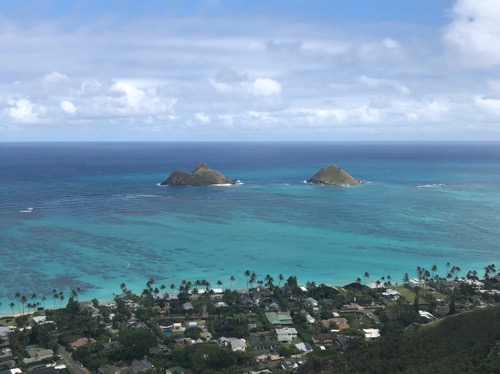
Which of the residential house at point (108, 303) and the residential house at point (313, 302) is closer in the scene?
the residential house at point (108, 303)

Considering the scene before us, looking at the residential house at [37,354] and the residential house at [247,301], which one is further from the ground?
the residential house at [247,301]

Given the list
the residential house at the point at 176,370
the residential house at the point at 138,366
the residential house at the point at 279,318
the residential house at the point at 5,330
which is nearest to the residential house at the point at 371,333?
the residential house at the point at 279,318

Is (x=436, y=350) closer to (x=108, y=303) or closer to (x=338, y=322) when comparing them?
(x=338, y=322)

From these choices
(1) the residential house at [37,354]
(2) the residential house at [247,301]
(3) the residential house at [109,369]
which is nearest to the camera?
(3) the residential house at [109,369]

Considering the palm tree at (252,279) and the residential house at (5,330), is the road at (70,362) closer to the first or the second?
the residential house at (5,330)

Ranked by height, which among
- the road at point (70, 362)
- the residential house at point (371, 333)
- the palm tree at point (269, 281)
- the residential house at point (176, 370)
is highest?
the palm tree at point (269, 281)

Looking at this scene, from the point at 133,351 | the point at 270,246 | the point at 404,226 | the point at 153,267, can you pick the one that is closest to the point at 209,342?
the point at 133,351

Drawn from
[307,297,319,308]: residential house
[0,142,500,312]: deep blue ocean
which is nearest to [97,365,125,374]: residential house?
[0,142,500,312]: deep blue ocean
